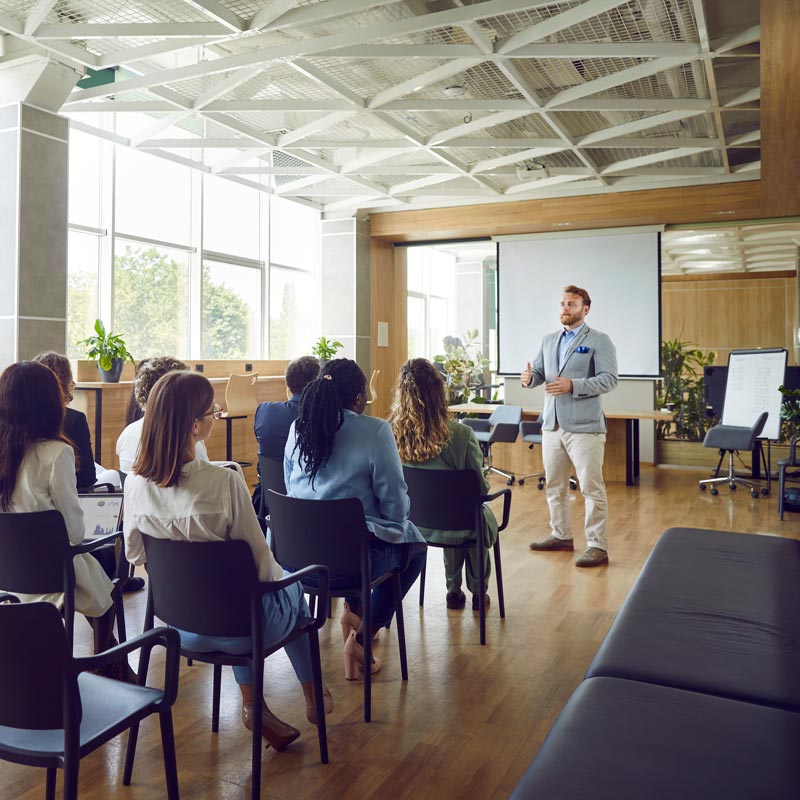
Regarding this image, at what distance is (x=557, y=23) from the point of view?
4.92m

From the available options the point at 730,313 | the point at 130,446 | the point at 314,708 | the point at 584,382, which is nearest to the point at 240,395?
the point at 584,382

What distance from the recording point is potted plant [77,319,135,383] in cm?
660

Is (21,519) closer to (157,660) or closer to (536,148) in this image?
(157,660)

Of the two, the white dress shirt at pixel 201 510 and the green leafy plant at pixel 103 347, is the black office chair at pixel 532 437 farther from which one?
the white dress shirt at pixel 201 510

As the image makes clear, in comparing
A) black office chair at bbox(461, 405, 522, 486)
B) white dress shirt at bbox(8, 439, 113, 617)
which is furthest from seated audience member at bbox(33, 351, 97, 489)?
black office chair at bbox(461, 405, 522, 486)

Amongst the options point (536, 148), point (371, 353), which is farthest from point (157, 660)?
point (371, 353)

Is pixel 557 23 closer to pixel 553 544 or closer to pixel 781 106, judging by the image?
pixel 553 544

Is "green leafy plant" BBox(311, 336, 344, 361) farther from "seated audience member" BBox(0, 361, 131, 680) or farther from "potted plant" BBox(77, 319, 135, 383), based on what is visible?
"seated audience member" BBox(0, 361, 131, 680)

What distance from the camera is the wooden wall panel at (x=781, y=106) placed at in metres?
1.35

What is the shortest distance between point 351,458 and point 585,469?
2.33 meters

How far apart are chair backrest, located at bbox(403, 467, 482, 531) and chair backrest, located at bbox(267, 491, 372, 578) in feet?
2.12

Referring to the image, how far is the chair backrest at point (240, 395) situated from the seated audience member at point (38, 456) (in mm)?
5102

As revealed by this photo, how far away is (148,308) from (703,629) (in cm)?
737

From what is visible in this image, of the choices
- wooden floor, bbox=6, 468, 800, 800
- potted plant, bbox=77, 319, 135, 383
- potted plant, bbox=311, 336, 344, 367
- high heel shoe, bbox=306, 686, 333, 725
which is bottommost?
wooden floor, bbox=6, 468, 800, 800
